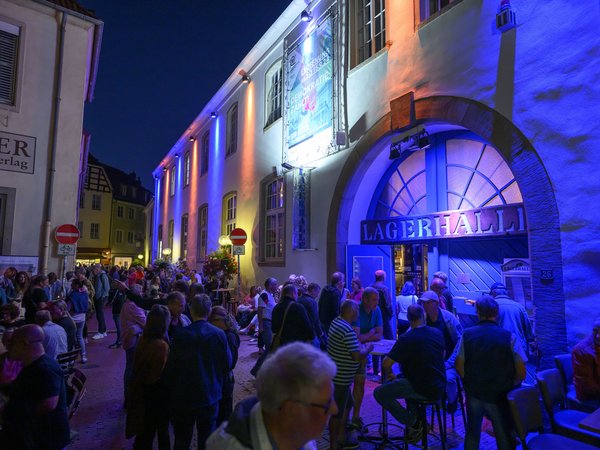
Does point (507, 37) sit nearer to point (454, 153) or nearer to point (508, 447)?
point (454, 153)

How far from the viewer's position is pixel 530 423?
343cm

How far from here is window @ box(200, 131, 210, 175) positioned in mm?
21095

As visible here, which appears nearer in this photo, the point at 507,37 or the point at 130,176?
the point at 507,37

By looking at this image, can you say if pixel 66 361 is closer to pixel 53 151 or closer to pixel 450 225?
pixel 450 225

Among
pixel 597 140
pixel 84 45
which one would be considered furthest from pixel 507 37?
pixel 84 45

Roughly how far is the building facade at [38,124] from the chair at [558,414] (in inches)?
469

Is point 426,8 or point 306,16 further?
point 306,16

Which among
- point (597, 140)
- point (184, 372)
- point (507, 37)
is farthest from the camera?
point (507, 37)

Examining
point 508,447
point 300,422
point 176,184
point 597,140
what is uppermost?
point 176,184

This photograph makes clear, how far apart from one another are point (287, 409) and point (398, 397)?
2.92 m

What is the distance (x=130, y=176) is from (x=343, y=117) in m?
45.9

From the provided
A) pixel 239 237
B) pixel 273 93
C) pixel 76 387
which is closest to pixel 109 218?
pixel 273 93

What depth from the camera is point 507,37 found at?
6230 millimetres

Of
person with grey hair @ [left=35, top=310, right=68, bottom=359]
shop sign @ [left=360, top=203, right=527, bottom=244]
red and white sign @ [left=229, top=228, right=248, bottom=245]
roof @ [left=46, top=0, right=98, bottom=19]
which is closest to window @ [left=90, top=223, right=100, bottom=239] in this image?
roof @ [left=46, top=0, right=98, bottom=19]
